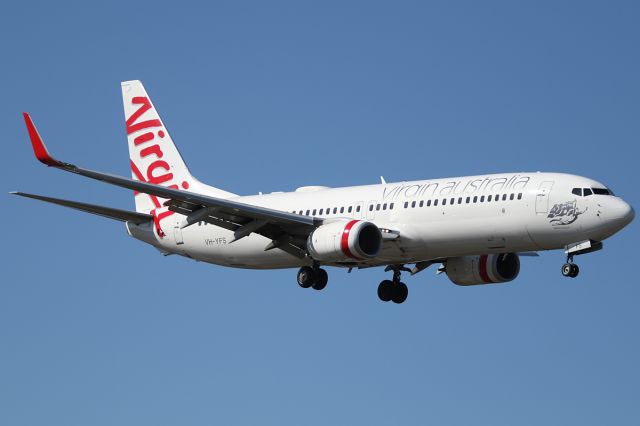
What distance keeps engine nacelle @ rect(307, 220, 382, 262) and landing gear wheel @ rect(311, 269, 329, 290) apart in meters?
3.11

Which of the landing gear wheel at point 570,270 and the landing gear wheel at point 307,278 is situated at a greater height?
the landing gear wheel at point 307,278

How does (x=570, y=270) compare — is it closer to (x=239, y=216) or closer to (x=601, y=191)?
(x=601, y=191)

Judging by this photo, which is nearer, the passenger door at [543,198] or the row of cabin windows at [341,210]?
the passenger door at [543,198]

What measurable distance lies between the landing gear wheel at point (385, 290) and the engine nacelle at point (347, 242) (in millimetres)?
6817

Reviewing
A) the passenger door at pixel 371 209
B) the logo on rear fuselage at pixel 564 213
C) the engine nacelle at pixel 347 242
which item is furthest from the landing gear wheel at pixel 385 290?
the logo on rear fuselage at pixel 564 213

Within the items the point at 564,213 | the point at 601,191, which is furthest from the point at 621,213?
the point at 564,213

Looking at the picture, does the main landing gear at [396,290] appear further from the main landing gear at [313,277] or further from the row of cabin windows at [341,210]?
the row of cabin windows at [341,210]

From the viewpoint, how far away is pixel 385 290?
66.8m

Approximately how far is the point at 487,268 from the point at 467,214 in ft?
20.5

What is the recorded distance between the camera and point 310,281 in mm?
63562

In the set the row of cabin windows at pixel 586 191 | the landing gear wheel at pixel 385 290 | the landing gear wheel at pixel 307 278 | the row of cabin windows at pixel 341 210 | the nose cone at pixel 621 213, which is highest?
the row of cabin windows at pixel 341 210

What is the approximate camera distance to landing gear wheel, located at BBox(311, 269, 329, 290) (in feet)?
209

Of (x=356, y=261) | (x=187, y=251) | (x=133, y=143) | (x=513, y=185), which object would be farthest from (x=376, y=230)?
(x=133, y=143)

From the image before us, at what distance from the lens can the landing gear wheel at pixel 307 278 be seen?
63562mm
